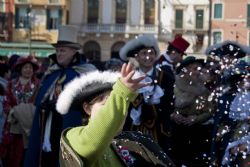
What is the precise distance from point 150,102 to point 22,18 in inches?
1461

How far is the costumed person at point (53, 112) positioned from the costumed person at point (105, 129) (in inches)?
97.1

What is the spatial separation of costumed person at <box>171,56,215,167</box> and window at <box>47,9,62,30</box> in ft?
117

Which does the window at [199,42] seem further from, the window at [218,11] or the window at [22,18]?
the window at [22,18]

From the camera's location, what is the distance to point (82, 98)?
9.05 ft

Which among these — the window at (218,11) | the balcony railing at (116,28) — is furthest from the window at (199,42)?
the balcony railing at (116,28)

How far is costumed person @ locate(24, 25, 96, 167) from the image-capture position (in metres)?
5.33

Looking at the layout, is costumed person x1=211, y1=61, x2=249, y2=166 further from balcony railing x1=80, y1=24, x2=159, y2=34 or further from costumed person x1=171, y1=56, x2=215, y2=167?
balcony railing x1=80, y1=24, x2=159, y2=34

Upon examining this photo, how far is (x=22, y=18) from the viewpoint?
4141 cm

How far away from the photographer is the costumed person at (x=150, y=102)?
211 inches

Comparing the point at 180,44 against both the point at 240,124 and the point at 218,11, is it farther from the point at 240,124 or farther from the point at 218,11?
the point at 218,11

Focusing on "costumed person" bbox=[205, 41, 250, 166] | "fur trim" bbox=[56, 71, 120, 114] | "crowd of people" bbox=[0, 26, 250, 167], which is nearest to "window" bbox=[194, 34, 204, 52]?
"crowd of people" bbox=[0, 26, 250, 167]

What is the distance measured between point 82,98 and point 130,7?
40924 mm

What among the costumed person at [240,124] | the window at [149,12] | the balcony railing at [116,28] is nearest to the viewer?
the costumed person at [240,124]

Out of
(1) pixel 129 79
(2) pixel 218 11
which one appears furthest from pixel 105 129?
(2) pixel 218 11
